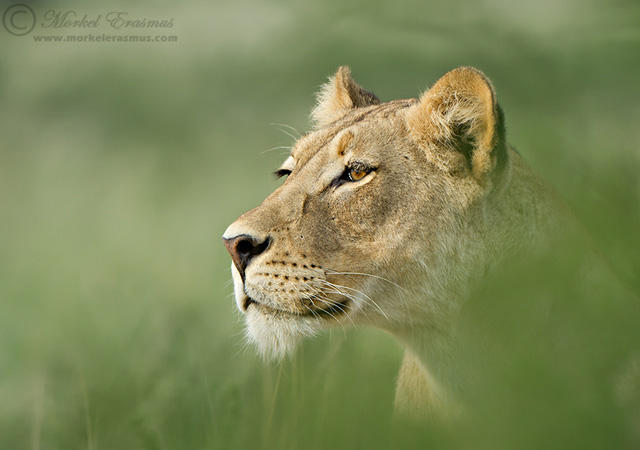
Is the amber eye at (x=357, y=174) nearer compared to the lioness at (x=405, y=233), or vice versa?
the lioness at (x=405, y=233)

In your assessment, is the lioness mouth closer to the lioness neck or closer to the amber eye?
the lioness neck

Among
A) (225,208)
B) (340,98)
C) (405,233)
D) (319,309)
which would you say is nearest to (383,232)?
(405,233)

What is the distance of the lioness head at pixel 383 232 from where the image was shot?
299 centimetres

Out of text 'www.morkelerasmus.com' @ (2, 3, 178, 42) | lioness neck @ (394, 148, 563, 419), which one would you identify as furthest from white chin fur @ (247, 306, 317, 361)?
text 'www.morkelerasmus.com' @ (2, 3, 178, 42)

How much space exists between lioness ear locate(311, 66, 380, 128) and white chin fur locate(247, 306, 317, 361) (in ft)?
5.20

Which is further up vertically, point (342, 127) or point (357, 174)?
point (342, 127)

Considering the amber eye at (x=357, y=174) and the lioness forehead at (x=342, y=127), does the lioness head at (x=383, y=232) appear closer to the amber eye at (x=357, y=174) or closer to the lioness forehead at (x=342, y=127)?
the amber eye at (x=357, y=174)

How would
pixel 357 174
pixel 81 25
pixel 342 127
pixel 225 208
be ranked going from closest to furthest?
pixel 357 174 < pixel 342 127 < pixel 225 208 < pixel 81 25

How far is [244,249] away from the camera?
300 cm

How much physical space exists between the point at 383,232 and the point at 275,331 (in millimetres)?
638

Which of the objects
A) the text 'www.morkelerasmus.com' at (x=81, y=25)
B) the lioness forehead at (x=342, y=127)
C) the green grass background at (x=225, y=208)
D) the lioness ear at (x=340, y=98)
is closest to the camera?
the green grass background at (x=225, y=208)

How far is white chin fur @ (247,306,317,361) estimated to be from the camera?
9.89 ft

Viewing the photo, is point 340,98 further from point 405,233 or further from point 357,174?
point 405,233

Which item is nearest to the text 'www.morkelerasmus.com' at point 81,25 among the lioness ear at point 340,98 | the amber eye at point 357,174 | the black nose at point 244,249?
the lioness ear at point 340,98
